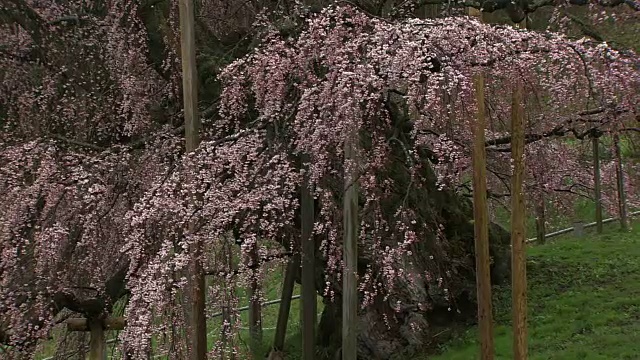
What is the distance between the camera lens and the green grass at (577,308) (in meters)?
6.74

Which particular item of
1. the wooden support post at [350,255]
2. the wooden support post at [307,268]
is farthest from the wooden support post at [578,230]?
the wooden support post at [350,255]

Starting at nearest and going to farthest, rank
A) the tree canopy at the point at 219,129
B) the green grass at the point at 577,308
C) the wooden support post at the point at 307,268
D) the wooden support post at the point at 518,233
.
Result: the tree canopy at the point at 219,129 → the wooden support post at the point at 518,233 → the wooden support post at the point at 307,268 → the green grass at the point at 577,308

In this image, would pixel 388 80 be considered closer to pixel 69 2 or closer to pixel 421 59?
pixel 421 59

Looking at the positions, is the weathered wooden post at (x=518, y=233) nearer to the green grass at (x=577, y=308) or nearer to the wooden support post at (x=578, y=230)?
the green grass at (x=577, y=308)

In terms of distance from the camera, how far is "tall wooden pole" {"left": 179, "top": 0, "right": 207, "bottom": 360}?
389cm

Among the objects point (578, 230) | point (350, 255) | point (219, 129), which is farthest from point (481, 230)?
point (578, 230)

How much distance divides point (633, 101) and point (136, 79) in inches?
160

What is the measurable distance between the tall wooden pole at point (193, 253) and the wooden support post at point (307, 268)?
87 centimetres

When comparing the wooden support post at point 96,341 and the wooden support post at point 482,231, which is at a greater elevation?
the wooden support post at point 482,231

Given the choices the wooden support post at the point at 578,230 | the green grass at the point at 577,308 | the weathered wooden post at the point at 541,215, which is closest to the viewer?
the green grass at the point at 577,308

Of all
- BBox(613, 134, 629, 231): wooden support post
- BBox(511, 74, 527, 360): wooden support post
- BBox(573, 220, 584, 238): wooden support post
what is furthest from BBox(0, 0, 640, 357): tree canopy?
BBox(573, 220, 584, 238): wooden support post

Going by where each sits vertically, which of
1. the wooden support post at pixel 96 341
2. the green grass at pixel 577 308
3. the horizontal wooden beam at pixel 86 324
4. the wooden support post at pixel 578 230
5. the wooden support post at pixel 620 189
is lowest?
the green grass at pixel 577 308

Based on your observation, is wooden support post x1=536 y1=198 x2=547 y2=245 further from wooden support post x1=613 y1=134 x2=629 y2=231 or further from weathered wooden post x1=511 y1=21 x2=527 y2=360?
weathered wooden post x1=511 y1=21 x2=527 y2=360

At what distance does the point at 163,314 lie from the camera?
161 inches
